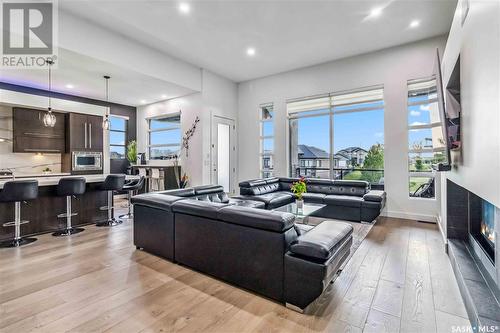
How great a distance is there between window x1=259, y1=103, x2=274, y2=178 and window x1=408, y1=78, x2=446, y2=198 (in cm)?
347

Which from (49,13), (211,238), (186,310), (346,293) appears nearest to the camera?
(186,310)

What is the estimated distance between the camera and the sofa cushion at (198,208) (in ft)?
8.21

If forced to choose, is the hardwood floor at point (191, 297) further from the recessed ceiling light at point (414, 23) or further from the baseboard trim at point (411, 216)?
the recessed ceiling light at point (414, 23)

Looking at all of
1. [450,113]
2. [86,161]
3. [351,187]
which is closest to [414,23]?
[450,113]

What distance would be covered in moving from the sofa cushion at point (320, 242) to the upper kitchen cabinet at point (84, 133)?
7.12 metres

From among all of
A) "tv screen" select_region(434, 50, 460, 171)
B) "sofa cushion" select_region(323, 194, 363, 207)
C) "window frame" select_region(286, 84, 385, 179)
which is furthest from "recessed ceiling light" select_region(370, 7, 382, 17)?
"sofa cushion" select_region(323, 194, 363, 207)

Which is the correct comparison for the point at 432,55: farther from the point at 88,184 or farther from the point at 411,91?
the point at 88,184

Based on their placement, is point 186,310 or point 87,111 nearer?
point 186,310

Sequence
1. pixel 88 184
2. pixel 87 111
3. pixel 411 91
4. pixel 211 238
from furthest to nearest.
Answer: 1. pixel 87 111
2. pixel 411 91
3. pixel 88 184
4. pixel 211 238

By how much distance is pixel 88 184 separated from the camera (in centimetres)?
470

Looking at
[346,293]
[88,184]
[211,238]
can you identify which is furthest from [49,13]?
[346,293]

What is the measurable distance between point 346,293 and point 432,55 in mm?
5179

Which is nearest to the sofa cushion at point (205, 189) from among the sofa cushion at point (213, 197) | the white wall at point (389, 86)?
the sofa cushion at point (213, 197)

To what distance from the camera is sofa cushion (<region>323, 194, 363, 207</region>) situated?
4.71 meters
